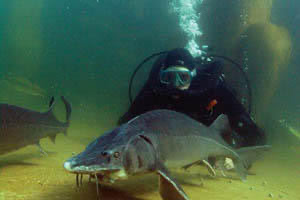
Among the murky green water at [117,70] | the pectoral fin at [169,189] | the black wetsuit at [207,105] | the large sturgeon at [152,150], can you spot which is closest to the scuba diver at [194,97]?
the black wetsuit at [207,105]

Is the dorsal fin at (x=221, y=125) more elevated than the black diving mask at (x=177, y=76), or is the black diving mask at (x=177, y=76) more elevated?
the black diving mask at (x=177, y=76)

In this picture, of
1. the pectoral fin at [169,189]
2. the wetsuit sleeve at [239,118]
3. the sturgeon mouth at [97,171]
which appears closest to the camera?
the sturgeon mouth at [97,171]

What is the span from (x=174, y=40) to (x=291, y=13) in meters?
14.6

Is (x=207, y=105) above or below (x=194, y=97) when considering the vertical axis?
below

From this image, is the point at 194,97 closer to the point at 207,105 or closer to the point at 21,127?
the point at 207,105

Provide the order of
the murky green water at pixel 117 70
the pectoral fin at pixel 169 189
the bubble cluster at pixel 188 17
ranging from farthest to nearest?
1. the bubble cluster at pixel 188 17
2. the murky green water at pixel 117 70
3. the pectoral fin at pixel 169 189

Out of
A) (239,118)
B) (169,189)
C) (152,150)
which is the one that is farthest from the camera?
(239,118)

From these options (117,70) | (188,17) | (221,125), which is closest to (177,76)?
(221,125)

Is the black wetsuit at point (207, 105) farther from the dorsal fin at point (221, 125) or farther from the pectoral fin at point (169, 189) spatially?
the pectoral fin at point (169, 189)

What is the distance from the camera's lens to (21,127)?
337 centimetres

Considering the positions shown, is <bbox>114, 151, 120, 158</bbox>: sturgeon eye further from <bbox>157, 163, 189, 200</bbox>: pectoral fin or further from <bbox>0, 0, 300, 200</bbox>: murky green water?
<bbox>0, 0, 300, 200</bbox>: murky green water

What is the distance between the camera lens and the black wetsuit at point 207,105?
494cm

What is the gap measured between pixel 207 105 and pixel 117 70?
27.1m

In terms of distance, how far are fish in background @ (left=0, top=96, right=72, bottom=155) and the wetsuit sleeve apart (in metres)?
3.89
